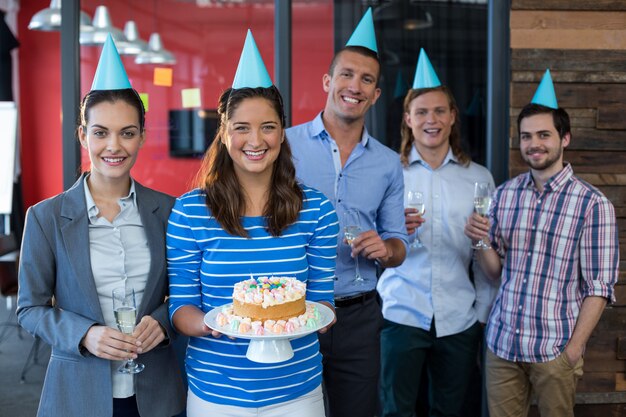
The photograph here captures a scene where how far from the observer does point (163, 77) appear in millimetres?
3863

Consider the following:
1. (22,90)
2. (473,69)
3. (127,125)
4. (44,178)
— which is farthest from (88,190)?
(22,90)

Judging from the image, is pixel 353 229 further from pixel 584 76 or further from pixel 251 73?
pixel 584 76

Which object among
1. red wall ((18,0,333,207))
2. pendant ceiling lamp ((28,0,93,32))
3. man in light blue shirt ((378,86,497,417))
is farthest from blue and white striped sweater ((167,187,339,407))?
pendant ceiling lamp ((28,0,93,32))

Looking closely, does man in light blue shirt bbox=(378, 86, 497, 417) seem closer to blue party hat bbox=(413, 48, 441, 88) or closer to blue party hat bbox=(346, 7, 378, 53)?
blue party hat bbox=(413, 48, 441, 88)

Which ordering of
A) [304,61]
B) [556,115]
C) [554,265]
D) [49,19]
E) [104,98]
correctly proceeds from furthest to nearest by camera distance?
[49,19], [304,61], [556,115], [554,265], [104,98]

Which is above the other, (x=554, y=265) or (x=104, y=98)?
(x=104, y=98)

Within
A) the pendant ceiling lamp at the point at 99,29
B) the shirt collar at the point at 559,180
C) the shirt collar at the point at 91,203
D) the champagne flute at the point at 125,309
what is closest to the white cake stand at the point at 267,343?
the champagne flute at the point at 125,309

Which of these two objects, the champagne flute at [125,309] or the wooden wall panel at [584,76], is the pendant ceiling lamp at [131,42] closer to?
the wooden wall panel at [584,76]

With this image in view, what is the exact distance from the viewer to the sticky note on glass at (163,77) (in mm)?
3791

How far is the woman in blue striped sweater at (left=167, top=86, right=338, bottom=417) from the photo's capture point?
6.08 feet

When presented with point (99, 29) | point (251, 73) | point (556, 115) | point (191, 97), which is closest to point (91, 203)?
point (251, 73)

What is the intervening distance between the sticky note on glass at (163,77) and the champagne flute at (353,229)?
1.77 meters

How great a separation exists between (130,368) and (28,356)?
271 centimetres

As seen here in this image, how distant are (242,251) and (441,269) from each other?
1.37m
